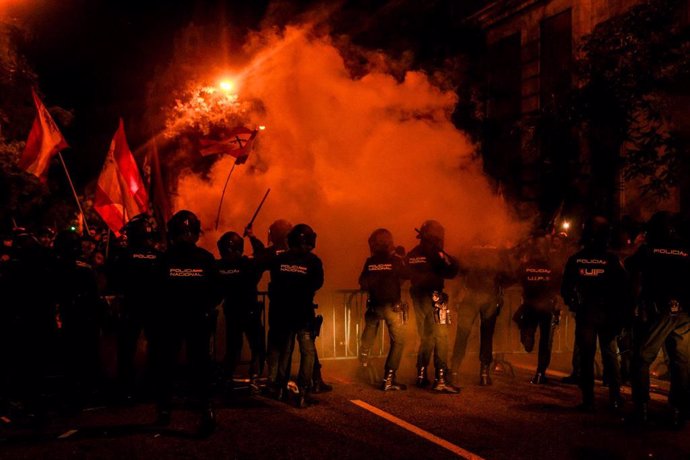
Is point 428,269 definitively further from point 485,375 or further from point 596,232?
point 596,232

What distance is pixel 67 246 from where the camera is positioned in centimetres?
697

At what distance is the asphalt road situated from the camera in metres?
5.41

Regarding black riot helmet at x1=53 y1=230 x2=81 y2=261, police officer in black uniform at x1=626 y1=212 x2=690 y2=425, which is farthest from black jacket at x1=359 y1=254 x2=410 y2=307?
black riot helmet at x1=53 y1=230 x2=81 y2=261

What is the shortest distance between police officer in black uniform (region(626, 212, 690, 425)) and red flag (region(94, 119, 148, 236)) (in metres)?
6.95

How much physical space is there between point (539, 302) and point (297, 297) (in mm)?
3118

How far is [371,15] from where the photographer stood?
15422mm

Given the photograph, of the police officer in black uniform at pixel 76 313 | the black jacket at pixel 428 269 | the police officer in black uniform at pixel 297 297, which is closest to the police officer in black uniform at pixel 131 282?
the police officer in black uniform at pixel 76 313

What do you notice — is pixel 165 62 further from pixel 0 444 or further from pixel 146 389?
pixel 0 444

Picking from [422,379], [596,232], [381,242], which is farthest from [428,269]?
[596,232]

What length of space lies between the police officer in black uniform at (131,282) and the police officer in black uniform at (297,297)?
3.92 feet

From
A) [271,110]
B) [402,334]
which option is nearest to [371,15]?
[271,110]

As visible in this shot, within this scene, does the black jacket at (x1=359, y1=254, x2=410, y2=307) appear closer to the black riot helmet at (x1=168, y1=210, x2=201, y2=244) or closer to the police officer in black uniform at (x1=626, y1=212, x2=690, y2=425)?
the black riot helmet at (x1=168, y1=210, x2=201, y2=244)

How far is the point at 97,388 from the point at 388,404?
3001mm

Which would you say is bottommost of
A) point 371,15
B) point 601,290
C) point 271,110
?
point 601,290
